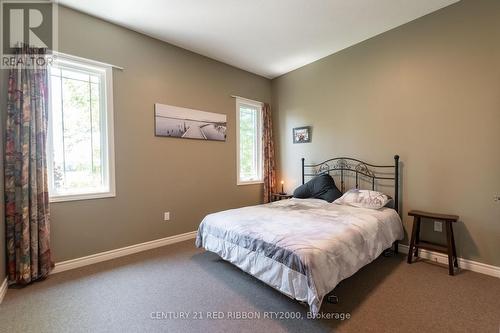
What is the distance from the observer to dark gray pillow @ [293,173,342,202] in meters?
3.43

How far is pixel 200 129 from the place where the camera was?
370cm

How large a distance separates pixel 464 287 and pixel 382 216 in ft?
2.92

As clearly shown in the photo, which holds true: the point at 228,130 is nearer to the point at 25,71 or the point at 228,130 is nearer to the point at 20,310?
the point at 25,71

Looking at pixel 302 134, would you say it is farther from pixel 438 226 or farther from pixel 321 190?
pixel 438 226

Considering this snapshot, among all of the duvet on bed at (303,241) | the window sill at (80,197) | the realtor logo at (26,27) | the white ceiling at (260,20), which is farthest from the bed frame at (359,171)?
the realtor logo at (26,27)

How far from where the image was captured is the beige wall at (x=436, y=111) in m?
2.41

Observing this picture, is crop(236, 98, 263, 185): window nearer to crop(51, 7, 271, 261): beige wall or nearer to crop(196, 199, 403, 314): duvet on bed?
crop(51, 7, 271, 261): beige wall

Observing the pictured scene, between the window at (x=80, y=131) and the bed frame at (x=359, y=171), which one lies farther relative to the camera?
the bed frame at (x=359, y=171)

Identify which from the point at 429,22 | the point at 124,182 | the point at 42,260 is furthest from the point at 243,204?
the point at 429,22

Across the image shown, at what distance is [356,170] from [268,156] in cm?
169

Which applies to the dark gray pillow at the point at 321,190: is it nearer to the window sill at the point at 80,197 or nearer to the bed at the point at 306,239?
the bed at the point at 306,239

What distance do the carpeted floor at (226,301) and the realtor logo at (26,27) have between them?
228 centimetres

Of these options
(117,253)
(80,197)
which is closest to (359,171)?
(117,253)

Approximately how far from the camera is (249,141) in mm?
4562
